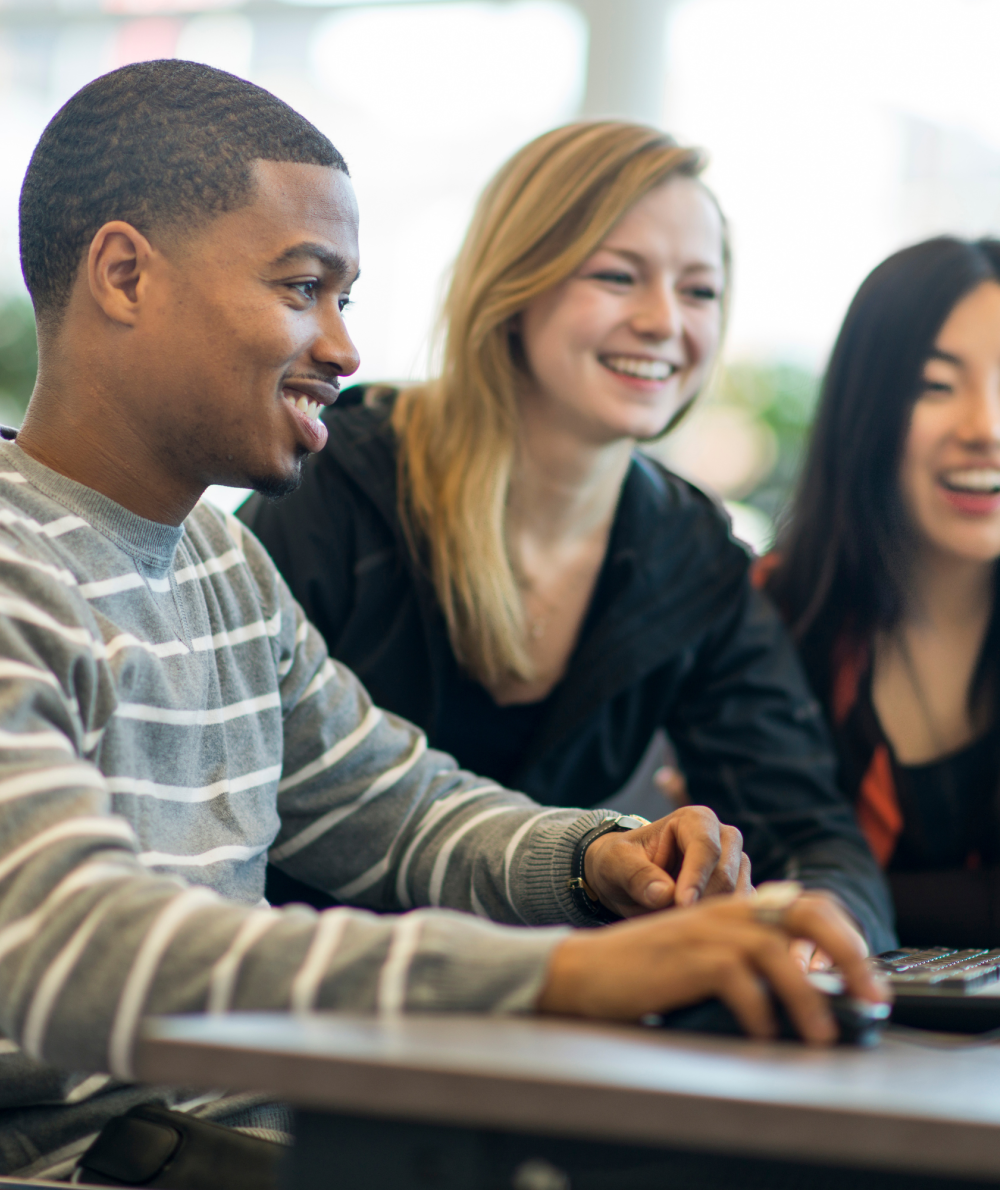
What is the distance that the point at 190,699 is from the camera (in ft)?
2.90

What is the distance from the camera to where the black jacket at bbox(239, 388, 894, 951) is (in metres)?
1.47

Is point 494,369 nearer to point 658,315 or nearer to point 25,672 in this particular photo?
point 658,315

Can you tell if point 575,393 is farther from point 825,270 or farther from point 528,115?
point 528,115

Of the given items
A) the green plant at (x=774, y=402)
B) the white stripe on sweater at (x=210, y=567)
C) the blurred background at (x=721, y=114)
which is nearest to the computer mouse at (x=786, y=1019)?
the white stripe on sweater at (x=210, y=567)

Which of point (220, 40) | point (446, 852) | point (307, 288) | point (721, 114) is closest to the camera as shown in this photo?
point (307, 288)

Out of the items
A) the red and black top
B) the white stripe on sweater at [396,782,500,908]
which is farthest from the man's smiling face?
the red and black top

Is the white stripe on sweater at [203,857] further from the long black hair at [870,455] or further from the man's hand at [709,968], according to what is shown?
the long black hair at [870,455]

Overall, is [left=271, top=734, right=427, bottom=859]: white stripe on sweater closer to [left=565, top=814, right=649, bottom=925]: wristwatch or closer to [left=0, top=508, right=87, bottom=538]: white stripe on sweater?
[left=565, top=814, right=649, bottom=925]: wristwatch

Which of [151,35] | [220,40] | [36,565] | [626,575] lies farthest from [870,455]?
[151,35]

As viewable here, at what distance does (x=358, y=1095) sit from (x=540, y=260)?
1.31m

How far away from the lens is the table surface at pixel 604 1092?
0.40 metres

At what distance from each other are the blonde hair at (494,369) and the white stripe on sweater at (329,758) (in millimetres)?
390

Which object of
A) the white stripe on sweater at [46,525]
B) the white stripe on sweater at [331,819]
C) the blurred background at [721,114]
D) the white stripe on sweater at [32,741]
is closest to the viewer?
the white stripe on sweater at [32,741]

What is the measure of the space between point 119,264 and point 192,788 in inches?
14.5
